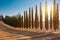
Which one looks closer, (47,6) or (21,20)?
(47,6)

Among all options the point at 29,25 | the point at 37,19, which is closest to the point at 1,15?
the point at 29,25

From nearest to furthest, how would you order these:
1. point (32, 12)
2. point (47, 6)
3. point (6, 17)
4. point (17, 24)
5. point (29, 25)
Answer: point (47, 6)
point (32, 12)
point (29, 25)
point (17, 24)
point (6, 17)

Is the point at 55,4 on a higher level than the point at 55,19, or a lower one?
higher

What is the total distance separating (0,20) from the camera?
2817 centimetres

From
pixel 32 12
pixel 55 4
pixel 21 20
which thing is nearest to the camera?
pixel 55 4

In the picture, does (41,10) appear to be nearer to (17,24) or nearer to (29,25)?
(29,25)

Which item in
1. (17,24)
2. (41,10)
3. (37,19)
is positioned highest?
(41,10)

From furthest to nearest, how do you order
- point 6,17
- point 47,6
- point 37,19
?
point 6,17, point 37,19, point 47,6

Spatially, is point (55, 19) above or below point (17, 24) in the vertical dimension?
above

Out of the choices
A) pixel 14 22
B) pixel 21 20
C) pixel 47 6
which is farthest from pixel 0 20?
pixel 47 6

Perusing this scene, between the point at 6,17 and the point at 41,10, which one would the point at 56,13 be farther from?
the point at 6,17

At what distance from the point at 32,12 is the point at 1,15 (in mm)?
14062

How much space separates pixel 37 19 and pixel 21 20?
6587 mm

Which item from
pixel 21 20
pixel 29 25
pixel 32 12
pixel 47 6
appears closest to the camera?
pixel 47 6
